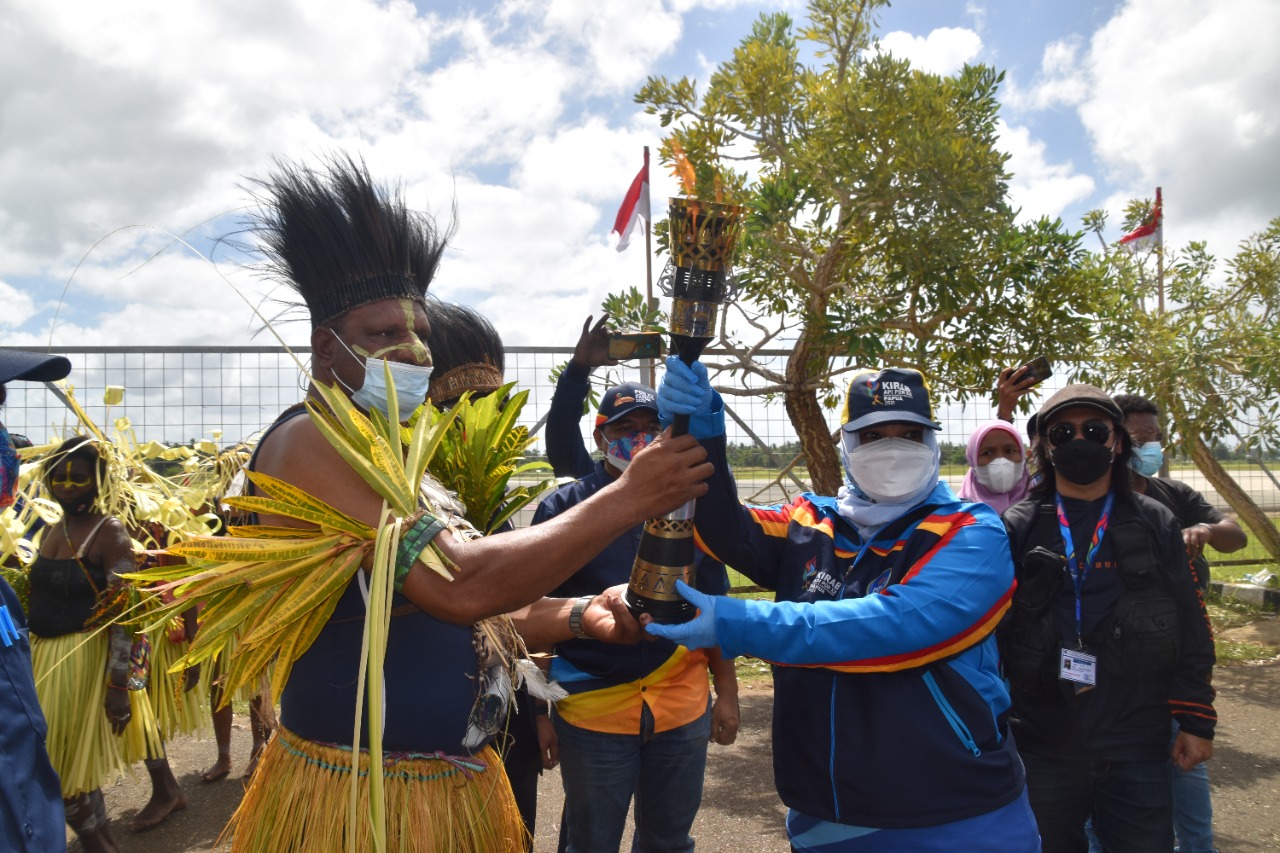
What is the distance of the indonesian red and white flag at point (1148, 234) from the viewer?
9.92m

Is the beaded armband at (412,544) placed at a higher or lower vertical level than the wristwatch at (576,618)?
higher

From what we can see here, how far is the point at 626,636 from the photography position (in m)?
2.13

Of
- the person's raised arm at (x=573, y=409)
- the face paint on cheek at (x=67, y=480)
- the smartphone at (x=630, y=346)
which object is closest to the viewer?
the smartphone at (x=630, y=346)

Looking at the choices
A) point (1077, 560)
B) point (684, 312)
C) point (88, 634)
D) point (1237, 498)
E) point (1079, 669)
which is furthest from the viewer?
point (1237, 498)

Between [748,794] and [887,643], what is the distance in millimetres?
2856

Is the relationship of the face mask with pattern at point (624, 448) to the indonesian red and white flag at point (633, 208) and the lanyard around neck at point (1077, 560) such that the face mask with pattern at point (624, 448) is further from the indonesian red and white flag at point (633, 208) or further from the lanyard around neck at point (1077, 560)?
the indonesian red and white flag at point (633, 208)

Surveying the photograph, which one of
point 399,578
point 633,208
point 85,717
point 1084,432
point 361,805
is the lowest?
point 85,717

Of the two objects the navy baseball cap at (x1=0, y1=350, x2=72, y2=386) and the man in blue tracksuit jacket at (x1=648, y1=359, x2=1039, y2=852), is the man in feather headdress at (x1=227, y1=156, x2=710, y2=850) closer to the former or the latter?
the man in blue tracksuit jacket at (x1=648, y1=359, x2=1039, y2=852)

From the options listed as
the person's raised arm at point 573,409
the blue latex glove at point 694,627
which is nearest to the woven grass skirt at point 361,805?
the blue latex glove at point 694,627

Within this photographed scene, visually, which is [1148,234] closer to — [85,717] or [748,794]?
[748,794]

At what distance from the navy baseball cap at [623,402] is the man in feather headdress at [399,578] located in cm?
120

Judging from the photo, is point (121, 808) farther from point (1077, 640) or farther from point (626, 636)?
point (1077, 640)

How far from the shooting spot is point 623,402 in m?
3.48


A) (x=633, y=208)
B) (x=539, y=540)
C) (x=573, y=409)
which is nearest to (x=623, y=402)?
(x=573, y=409)
